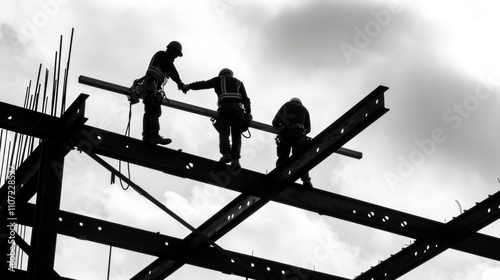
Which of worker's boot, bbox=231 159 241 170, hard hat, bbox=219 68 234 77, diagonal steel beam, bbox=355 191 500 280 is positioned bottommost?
diagonal steel beam, bbox=355 191 500 280

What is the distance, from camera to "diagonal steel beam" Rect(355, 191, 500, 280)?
12922mm

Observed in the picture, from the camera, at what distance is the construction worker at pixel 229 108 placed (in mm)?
13164

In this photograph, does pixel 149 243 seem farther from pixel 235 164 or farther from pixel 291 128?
pixel 291 128

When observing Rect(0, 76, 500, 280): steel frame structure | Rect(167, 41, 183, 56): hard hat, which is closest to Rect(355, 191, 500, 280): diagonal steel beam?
Rect(0, 76, 500, 280): steel frame structure

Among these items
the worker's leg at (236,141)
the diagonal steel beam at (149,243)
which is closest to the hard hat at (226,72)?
the worker's leg at (236,141)

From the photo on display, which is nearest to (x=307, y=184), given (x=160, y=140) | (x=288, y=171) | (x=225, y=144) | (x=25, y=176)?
(x=288, y=171)

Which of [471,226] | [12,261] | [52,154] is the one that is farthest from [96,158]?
[471,226]

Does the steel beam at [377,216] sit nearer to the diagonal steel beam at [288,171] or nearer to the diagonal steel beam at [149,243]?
the diagonal steel beam at [288,171]

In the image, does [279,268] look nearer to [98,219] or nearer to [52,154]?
[98,219]

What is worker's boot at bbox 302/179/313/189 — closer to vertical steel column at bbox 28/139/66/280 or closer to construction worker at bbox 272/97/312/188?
construction worker at bbox 272/97/312/188

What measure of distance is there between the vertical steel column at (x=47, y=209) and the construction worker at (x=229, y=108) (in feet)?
8.15

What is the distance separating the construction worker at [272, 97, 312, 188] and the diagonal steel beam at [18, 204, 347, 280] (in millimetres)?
1586

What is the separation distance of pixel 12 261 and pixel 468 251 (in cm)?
627

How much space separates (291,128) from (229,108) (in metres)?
1.15
